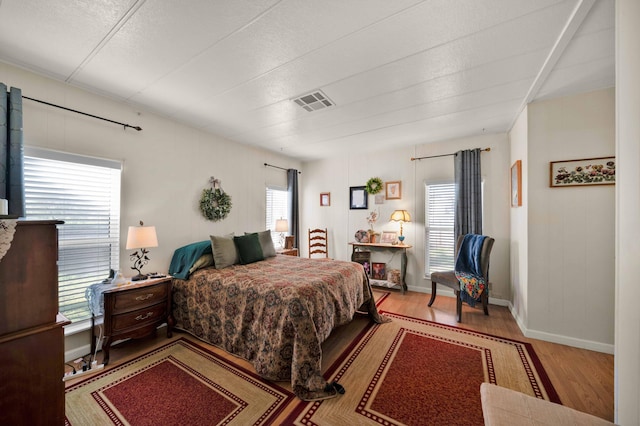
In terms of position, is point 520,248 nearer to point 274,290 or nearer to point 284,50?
point 274,290

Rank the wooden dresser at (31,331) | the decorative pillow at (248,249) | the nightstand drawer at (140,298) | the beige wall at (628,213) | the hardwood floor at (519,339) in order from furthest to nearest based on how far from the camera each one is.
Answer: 1. the decorative pillow at (248,249)
2. the nightstand drawer at (140,298)
3. the hardwood floor at (519,339)
4. the wooden dresser at (31,331)
5. the beige wall at (628,213)

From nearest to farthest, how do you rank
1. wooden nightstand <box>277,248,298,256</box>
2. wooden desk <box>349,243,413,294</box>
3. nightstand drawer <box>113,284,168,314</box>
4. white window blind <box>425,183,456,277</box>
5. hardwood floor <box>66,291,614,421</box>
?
hardwood floor <box>66,291,614,421</box> < nightstand drawer <box>113,284,168,314</box> < white window blind <box>425,183,456,277</box> < wooden desk <box>349,243,413,294</box> < wooden nightstand <box>277,248,298,256</box>

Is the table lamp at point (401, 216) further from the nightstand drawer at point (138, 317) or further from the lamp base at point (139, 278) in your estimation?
the lamp base at point (139, 278)

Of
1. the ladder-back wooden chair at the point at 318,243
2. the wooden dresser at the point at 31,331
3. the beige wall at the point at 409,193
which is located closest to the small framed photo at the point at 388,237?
the beige wall at the point at 409,193

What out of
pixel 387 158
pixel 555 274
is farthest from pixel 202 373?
pixel 387 158

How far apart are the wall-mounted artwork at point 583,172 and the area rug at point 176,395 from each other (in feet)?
10.9

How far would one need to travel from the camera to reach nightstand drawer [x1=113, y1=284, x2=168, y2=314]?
2.34 m

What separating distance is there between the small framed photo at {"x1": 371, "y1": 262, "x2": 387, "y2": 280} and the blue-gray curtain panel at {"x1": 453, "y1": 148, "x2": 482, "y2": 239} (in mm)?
1398

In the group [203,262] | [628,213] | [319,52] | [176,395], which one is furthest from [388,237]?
[176,395]

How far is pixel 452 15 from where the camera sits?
1.55m

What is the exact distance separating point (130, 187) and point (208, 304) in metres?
1.60

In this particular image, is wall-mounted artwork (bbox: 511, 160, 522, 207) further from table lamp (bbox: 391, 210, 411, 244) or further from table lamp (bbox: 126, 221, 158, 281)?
table lamp (bbox: 126, 221, 158, 281)

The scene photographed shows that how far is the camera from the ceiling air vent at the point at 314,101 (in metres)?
2.60

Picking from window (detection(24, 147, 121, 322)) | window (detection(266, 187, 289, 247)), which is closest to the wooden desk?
window (detection(266, 187, 289, 247))
